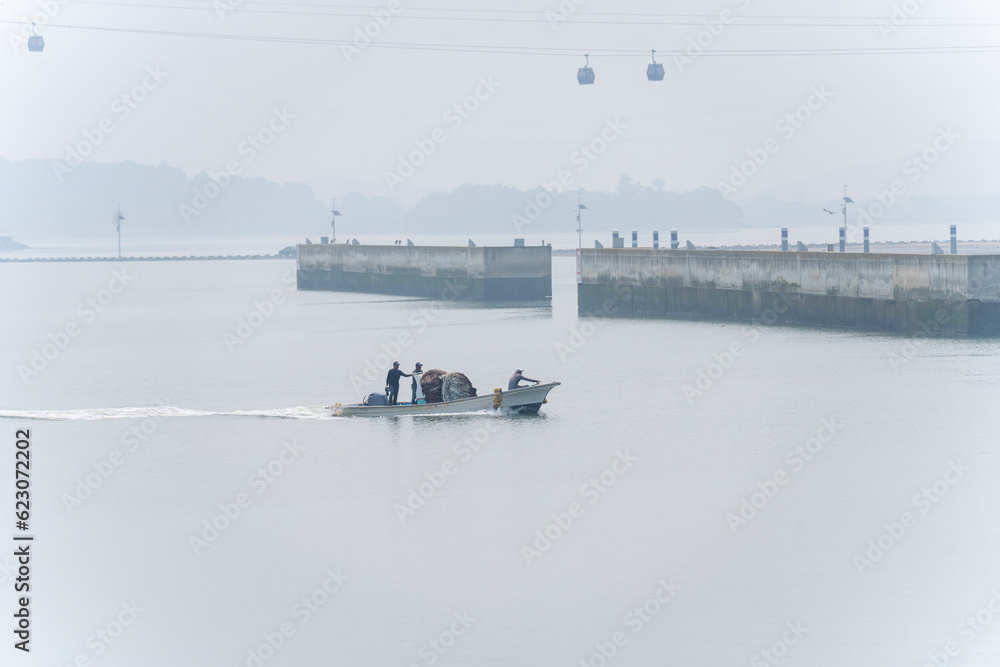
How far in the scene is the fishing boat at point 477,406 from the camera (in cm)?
4628

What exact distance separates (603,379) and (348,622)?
35.1 m

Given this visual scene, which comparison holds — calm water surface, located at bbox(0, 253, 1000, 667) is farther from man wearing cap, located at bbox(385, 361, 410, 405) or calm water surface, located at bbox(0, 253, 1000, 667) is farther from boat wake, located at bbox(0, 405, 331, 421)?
man wearing cap, located at bbox(385, 361, 410, 405)

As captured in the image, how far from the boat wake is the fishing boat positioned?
255cm

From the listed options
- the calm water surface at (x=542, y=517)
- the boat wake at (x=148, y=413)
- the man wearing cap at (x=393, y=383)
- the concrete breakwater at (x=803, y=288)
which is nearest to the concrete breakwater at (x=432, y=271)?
the concrete breakwater at (x=803, y=288)

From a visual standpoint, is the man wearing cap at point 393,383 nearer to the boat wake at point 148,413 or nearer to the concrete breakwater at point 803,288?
the boat wake at point 148,413

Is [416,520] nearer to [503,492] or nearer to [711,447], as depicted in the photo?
[503,492]

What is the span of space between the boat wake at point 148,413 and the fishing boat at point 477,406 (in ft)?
8.37

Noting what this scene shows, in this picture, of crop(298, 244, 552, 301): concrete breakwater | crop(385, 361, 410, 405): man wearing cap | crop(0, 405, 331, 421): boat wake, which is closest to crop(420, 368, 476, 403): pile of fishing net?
crop(385, 361, 410, 405): man wearing cap

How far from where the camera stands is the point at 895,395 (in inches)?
2007

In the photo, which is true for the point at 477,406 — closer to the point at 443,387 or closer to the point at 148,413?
the point at 443,387

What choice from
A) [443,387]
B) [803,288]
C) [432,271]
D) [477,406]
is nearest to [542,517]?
[477,406]

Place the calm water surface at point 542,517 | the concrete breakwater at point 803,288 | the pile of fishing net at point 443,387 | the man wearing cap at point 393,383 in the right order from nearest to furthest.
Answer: the calm water surface at point 542,517, the pile of fishing net at point 443,387, the man wearing cap at point 393,383, the concrete breakwater at point 803,288

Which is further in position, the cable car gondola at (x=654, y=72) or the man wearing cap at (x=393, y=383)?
the cable car gondola at (x=654, y=72)

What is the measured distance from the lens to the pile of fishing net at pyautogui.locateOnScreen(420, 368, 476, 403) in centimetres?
4650
